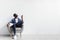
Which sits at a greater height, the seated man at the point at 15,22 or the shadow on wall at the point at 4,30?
the seated man at the point at 15,22

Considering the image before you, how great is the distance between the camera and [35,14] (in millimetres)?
7371

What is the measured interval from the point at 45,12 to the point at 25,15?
94 cm

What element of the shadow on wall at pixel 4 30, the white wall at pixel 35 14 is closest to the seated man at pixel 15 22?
the white wall at pixel 35 14

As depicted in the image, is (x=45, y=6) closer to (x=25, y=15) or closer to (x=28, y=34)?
(x=25, y=15)

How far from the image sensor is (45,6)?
738 cm

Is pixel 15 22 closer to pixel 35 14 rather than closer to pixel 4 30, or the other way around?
pixel 4 30

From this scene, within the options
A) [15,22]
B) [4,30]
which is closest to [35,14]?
[15,22]

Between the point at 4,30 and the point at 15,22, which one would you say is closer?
the point at 15,22

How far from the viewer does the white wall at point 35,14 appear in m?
7.21

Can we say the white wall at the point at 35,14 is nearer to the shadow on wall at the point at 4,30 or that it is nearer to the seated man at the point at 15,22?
the shadow on wall at the point at 4,30

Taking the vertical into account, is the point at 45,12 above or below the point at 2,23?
above

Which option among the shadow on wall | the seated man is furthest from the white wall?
the seated man

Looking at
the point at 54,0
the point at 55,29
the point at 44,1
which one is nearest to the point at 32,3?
the point at 44,1

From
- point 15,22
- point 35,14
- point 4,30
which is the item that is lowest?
point 4,30
